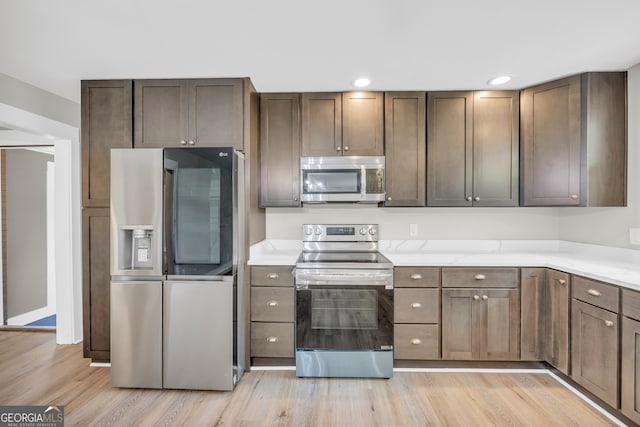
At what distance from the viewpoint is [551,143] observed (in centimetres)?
255

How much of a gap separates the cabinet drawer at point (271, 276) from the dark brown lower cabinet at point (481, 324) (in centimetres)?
125

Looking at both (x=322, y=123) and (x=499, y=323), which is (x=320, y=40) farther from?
(x=499, y=323)

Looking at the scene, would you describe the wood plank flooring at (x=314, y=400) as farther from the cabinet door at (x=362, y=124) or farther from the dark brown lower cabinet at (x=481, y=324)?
the cabinet door at (x=362, y=124)

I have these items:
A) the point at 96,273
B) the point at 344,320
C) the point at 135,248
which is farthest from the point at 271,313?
the point at 96,273

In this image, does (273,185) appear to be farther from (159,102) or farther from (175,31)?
(175,31)

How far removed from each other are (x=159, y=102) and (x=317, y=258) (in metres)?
1.83

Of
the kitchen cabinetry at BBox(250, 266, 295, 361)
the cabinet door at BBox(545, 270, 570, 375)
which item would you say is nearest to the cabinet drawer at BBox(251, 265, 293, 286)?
the kitchen cabinetry at BBox(250, 266, 295, 361)

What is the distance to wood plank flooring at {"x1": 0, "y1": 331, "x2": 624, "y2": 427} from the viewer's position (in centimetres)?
192

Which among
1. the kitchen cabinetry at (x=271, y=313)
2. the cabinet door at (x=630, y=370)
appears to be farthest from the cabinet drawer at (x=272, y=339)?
the cabinet door at (x=630, y=370)

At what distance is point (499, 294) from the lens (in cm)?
242

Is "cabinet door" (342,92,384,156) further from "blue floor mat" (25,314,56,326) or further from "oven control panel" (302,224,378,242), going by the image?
"blue floor mat" (25,314,56,326)

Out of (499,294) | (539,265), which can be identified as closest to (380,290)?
(499,294)

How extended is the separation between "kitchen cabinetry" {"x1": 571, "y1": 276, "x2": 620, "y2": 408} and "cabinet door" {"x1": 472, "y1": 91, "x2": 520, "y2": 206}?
3.05 feet

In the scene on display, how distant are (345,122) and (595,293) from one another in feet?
7.11
